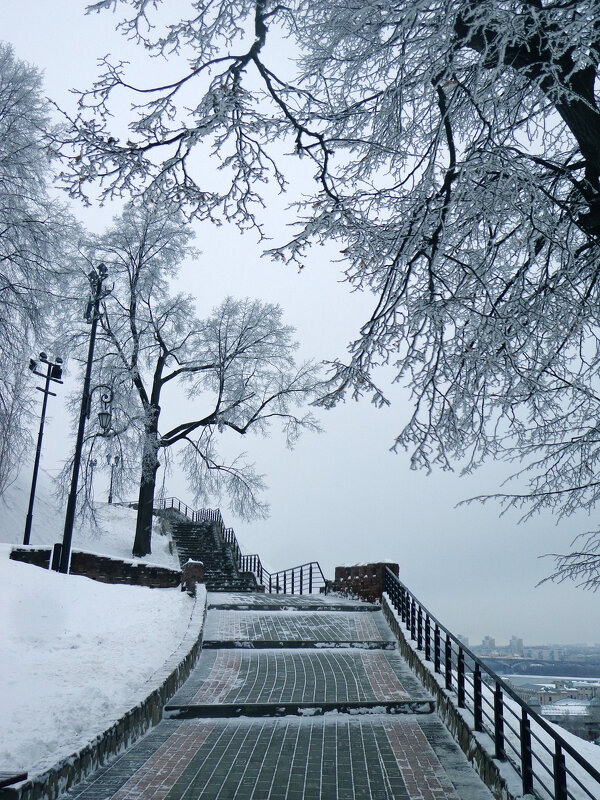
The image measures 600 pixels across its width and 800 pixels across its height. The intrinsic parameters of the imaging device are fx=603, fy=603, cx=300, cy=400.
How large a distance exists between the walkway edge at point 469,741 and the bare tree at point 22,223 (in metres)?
12.2

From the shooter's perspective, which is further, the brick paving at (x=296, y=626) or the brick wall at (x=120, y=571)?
the brick wall at (x=120, y=571)

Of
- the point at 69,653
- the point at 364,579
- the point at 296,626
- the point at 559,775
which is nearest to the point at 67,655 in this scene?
the point at 69,653

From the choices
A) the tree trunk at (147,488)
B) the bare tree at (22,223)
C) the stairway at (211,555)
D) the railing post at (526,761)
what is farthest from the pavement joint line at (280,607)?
the railing post at (526,761)

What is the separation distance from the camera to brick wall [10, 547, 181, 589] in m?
18.2

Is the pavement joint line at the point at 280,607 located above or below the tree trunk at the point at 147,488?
below

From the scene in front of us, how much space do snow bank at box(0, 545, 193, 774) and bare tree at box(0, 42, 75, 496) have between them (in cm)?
535

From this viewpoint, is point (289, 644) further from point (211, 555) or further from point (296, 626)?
point (211, 555)

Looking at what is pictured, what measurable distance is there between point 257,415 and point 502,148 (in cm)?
2144

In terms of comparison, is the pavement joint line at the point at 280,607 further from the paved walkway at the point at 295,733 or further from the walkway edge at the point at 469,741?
the walkway edge at the point at 469,741

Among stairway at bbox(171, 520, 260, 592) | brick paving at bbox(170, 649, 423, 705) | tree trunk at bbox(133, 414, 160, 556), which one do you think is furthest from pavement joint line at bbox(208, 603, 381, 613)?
tree trunk at bbox(133, 414, 160, 556)

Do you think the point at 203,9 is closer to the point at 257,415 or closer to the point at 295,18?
the point at 295,18

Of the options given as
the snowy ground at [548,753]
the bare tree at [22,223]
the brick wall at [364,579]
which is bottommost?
the snowy ground at [548,753]

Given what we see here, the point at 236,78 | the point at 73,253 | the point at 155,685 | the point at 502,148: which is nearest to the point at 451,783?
the point at 155,685

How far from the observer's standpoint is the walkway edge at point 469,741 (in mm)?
5402
